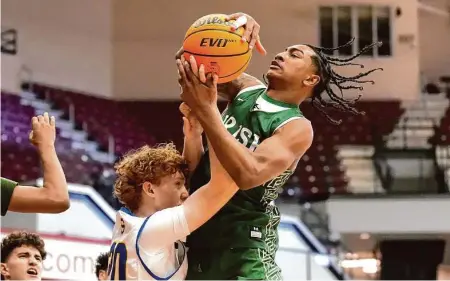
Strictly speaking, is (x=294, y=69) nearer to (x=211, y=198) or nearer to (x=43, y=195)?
(x=211, y=198)

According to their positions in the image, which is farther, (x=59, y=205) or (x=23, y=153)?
(x=23, y=153)

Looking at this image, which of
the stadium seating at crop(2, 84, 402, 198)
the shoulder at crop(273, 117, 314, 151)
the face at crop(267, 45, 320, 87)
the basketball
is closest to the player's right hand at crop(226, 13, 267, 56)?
the basketball

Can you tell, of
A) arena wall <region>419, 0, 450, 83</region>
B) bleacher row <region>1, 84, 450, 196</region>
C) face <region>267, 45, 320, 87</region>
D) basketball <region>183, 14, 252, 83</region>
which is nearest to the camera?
basketball <region>183, 14, 252, 83</region>

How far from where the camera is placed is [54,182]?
8.12ft

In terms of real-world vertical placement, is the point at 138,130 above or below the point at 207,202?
above

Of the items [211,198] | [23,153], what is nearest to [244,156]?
[211,198]

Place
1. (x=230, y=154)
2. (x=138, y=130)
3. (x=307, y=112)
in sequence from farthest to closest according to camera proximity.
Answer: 1. (x=138, y=130)
2. (x=307, y=112)
3. (x=230, y=154)

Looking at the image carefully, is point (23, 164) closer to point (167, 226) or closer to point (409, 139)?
point (409, 139)

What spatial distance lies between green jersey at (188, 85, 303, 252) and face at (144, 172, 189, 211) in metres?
0.11

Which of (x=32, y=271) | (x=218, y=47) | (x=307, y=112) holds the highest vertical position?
(x=307, y=112)

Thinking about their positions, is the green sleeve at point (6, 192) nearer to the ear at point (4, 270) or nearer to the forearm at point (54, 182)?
the forearm at point (54, 182)

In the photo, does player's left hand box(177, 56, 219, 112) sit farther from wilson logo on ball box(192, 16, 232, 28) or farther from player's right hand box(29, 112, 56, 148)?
player's right hand box(29, 112, 56, 148)

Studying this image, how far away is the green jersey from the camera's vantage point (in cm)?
268

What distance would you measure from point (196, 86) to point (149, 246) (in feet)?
1.65
